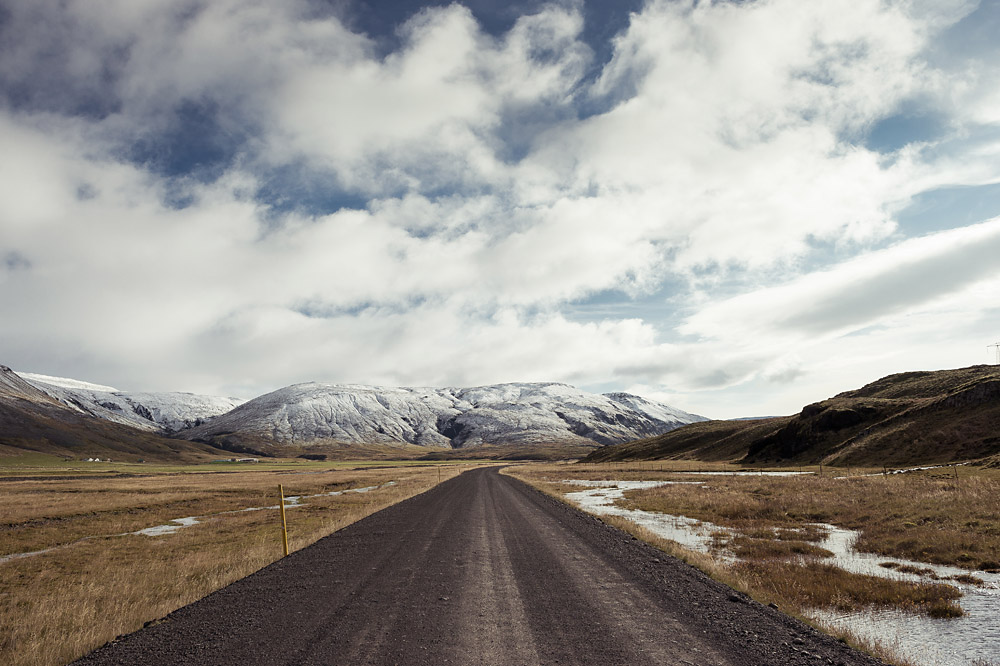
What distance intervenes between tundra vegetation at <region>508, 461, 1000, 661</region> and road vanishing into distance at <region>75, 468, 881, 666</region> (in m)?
1.67

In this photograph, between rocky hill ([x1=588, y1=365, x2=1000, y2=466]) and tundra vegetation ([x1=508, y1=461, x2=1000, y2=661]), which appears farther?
rocky hill ([x1=588, y1=365, x2=1000, y2=466])

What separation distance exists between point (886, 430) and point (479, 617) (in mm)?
84771

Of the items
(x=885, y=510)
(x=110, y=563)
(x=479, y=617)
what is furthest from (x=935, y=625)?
(x=110, y=563)

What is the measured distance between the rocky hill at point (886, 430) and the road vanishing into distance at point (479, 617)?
194 ft

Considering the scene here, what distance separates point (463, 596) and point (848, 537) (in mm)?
16428

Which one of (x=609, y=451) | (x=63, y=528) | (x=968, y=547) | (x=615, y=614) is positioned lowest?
(x=609, y=451)

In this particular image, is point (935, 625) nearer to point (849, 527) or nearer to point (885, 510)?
point (849, 527)

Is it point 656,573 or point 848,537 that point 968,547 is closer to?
point 848,537

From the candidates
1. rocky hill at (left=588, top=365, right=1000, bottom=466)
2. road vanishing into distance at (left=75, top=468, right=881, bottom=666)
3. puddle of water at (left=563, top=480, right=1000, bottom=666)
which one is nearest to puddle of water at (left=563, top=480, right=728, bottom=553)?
road vanishing into distance at (left=75, top=468, right=881, bottom=666)

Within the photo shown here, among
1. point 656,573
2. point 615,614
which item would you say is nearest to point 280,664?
point 615,614

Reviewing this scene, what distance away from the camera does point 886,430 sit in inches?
2788

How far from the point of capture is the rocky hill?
5700 cm

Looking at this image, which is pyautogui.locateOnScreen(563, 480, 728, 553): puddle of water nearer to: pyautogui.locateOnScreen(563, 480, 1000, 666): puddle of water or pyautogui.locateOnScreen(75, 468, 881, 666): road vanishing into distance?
pyautogui.locateOnScreen(75, 468, 881, 666): road vanishing into distance

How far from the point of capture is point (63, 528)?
29.9m
